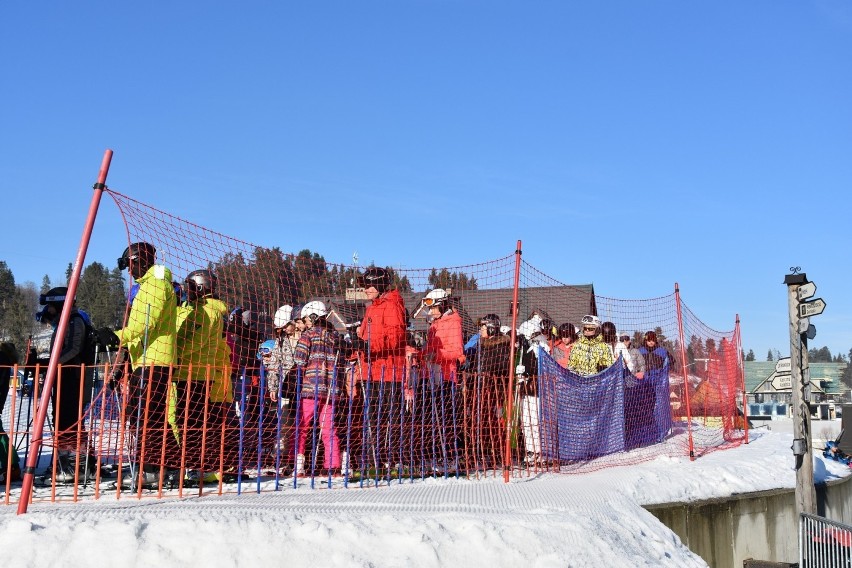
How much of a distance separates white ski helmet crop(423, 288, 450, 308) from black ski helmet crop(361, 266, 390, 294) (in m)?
0.63

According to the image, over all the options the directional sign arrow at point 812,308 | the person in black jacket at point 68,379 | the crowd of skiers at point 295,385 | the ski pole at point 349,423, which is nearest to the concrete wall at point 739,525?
the crowd of skiers at point 295,385

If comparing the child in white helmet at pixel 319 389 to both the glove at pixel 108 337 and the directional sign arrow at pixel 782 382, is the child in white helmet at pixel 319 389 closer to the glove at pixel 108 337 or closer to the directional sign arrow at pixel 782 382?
the glove at pixel 108 337

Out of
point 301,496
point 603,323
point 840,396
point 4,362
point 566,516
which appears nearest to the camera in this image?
point 566,516

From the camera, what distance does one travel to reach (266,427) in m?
7.10

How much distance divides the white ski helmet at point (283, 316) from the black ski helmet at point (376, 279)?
2.63ft

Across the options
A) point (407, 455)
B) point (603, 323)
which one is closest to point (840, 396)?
point (603, 323)

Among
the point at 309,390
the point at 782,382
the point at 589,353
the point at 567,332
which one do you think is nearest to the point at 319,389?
the point at 309,390

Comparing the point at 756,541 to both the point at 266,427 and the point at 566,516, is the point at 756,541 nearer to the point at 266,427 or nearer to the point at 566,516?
the point at 566,516

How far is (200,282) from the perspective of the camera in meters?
6.68

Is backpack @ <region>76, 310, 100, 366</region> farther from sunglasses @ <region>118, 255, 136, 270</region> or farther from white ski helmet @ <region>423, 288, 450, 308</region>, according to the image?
white ski helmet @ <region>423, 288, 450, 308</region>

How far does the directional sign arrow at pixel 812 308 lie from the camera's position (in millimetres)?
8859

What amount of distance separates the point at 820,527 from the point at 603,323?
12.8 feet

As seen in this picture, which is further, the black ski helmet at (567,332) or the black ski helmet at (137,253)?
the black ski helmet at (567,332)

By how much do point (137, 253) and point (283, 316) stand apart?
188cm
